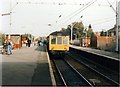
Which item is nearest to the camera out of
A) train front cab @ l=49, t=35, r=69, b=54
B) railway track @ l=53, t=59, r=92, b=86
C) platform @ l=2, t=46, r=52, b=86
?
platform @ l=2, t=46, r=52, b=86

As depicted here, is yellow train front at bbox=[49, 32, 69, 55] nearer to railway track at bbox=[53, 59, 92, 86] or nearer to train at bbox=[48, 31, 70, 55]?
train at bbox=[48, 31, 70, 55]

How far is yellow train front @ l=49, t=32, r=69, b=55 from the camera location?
31047mm

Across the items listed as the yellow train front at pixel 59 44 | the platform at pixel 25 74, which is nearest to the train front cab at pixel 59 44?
the yellow train front at pixel 59 44

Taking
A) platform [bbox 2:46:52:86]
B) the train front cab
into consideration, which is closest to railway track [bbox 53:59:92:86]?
platform [bbox 2:46:52:86]

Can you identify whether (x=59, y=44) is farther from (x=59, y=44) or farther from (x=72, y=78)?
(x=72, y=78)

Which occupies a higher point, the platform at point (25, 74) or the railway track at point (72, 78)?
the platform at point (25, 74)

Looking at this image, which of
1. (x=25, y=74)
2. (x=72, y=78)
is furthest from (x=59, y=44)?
(x=25, y=74)

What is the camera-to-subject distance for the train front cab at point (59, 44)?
102 ft

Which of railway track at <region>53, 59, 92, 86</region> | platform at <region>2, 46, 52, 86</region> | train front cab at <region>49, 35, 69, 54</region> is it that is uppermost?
train front cab at <region>49, 35, 69, 54</region>

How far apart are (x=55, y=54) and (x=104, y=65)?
28.3 feet

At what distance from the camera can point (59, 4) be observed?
96.8 ft

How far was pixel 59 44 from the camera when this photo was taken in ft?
102

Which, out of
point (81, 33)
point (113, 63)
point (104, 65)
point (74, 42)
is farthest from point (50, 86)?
point (81, 33)

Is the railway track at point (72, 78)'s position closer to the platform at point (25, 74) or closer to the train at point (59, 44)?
the platform at point (25, 74)
